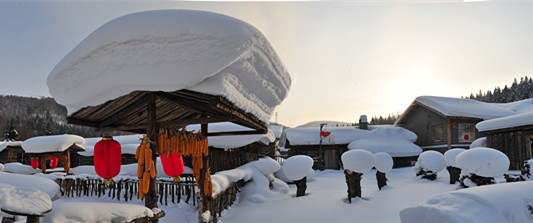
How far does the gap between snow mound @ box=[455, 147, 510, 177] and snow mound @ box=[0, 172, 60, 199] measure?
45.9ft

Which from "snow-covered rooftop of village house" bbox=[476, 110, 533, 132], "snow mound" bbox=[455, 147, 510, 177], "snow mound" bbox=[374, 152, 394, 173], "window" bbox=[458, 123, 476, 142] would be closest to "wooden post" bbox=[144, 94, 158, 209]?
"snow mound" bbox=[455, 147, 510, 177]

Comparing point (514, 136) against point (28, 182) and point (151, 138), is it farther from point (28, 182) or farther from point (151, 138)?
point (28, 182)

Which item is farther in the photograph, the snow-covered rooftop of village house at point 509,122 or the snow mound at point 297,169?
→ the snow-covered rooftop of village house at point 509,122

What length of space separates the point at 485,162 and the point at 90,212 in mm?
11756

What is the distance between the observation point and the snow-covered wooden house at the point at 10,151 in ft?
85.9

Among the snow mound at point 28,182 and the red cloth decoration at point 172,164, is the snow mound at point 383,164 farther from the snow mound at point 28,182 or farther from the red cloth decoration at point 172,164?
the snow mound at point 28,182

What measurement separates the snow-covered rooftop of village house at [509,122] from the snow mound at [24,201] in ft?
61.1

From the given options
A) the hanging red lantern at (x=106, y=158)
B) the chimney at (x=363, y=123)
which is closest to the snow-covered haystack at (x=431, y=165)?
the chimney at (x=363, y=123)

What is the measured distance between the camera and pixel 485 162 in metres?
10.1

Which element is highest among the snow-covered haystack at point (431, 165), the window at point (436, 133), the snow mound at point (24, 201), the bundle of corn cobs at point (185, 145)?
the bundle of corn cobs at point (185, 145)

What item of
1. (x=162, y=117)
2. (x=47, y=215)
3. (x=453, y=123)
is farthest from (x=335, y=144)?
(x=47, y=215)

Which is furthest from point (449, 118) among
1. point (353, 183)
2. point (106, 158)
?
point (106, 158)

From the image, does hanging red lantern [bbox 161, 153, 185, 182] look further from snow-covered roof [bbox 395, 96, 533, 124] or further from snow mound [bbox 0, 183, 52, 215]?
snow-covered roof [bbox 395, 96, 533, 124]

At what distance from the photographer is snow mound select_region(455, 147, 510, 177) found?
989 cm
